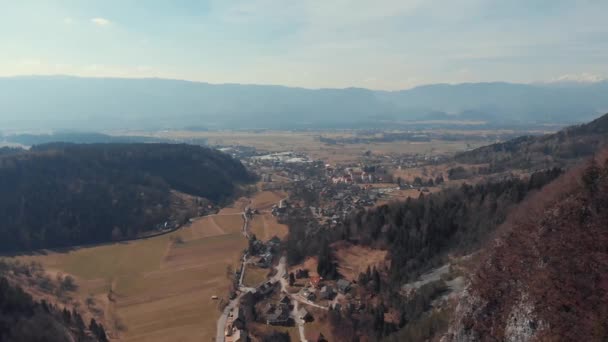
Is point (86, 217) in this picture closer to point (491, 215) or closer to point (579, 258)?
point (491, 215)

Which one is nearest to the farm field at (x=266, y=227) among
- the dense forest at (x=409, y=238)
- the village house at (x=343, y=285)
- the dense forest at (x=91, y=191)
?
the dense forest at (x=409, y=238)

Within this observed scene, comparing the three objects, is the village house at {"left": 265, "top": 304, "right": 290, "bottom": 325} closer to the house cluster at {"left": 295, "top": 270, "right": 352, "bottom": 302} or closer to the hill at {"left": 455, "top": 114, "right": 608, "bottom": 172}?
the house cluster at {"left": 295, "top": 270, "right": 352, "bottom": 302}

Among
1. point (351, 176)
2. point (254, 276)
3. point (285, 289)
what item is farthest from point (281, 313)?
point (351, 176)

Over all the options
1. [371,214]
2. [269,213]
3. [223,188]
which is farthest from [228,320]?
[223,188]

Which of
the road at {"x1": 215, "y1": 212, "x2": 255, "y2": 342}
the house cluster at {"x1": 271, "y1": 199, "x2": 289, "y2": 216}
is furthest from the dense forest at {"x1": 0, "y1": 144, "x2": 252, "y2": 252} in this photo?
the road at {"x1": 215, "y1": 212, "x2": 255, "y2": 342}

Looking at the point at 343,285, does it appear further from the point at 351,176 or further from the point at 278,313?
the point at 351,176

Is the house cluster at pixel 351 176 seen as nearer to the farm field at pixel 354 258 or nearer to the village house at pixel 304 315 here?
the farm field at pixel 354 258
